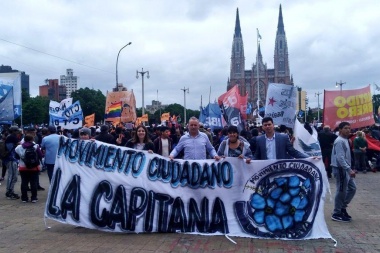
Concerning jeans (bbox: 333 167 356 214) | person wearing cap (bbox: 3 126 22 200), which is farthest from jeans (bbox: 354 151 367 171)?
person wearing cap (bbox: 3 126 22 200)

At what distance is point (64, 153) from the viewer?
25.8 ft

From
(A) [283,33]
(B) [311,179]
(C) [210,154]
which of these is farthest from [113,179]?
(A) [283,33]

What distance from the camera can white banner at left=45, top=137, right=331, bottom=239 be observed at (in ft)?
23.3

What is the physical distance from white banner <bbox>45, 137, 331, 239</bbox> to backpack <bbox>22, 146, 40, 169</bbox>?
2.79 meters

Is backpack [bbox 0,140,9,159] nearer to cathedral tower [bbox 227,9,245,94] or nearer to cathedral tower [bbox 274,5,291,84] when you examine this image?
cathedral tower [bbox 227,9,245,94]

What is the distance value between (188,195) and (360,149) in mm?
11087

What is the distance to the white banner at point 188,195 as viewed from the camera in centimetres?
709

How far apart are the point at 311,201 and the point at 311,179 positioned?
0.33 m

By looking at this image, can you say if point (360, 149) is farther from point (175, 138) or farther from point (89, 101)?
point (89, 101)

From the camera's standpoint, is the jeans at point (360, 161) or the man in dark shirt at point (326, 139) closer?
the man in dark shirt at point (326, 139)

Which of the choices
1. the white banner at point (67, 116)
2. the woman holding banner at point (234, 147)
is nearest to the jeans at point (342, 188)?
the woman holding banner at point (234, 147)

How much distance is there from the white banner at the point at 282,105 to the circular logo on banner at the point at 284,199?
6.06 m

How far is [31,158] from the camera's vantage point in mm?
10289

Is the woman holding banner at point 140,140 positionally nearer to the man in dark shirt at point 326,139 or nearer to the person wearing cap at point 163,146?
the person wearing cap at point 163,146
